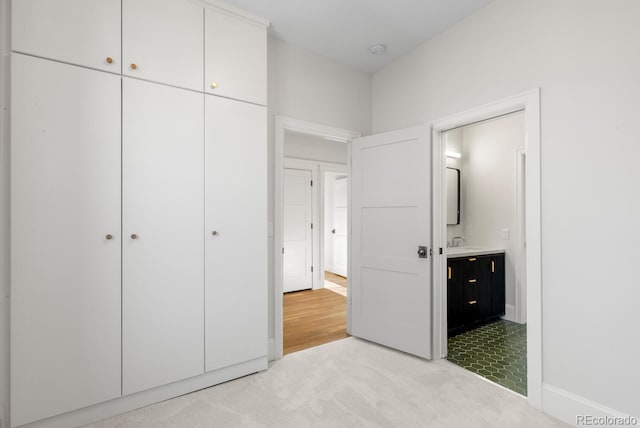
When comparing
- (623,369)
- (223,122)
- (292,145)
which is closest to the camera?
(623,369)

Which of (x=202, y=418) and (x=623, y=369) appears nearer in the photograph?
(x=623, y=369)

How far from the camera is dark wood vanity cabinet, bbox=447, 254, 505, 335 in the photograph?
308 centimetres

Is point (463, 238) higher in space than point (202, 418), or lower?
higher

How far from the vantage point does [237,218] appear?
7.63 ft

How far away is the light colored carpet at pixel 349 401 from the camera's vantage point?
1.81 meters

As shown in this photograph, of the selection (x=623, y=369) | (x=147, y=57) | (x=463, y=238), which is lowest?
(x=623, y=369)

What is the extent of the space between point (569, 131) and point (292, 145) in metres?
3.75

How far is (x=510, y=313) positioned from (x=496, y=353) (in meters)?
1.13

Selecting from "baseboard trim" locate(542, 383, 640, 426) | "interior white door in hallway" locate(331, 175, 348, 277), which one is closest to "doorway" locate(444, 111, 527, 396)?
"baseboard trim" locate(542, 383, 640, 426)

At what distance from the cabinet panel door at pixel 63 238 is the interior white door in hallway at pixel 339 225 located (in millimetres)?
5164

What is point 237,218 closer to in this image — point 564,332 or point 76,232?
point 76,232

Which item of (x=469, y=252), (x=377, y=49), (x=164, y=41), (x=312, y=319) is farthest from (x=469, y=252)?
(x=164, y=41)

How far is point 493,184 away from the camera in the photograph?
378 cm

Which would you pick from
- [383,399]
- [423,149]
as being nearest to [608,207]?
[423,149]
